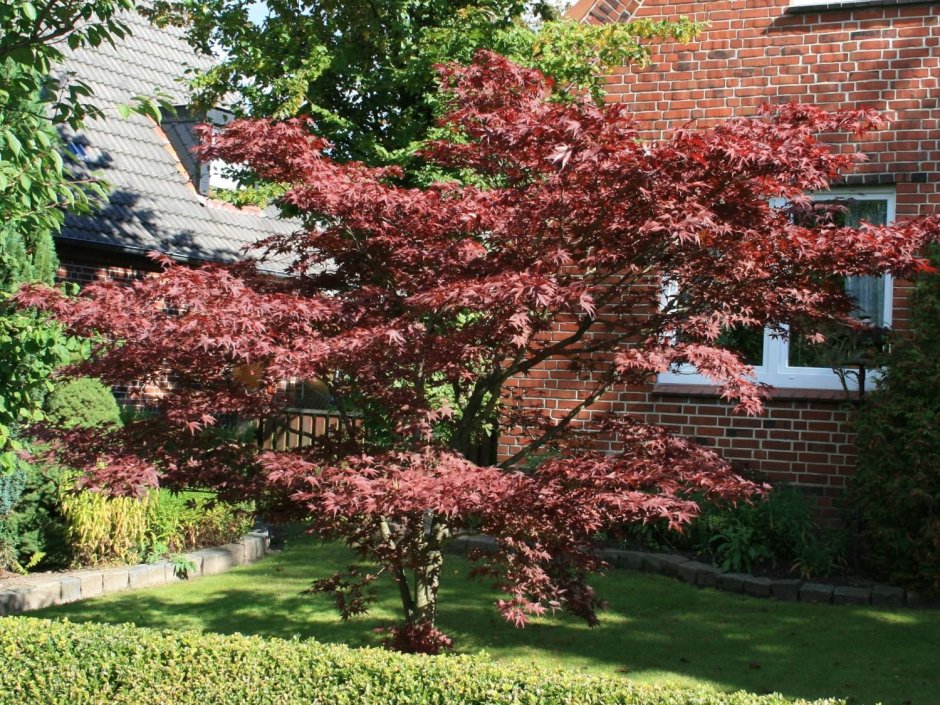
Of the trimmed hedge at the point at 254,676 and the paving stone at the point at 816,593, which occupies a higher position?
the trimmed hedge at the point at 254,676

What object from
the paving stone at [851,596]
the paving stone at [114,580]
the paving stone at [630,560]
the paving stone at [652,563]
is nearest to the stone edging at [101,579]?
the paving stone at [114,580]

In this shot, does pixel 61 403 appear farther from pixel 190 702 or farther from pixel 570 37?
pixel 570 37

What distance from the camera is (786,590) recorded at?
25.5ft

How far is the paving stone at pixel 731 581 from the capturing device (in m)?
7.98

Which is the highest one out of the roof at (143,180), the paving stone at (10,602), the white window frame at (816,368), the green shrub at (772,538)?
the roof at (143,180)

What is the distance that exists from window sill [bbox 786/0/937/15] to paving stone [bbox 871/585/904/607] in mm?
5338

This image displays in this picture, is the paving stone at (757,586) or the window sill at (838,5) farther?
the window sill at (838,5)

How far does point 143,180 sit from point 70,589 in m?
7.54

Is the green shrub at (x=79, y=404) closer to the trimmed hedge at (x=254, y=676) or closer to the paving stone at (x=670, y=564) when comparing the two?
the trimmed hedge at (x=254, y=676)

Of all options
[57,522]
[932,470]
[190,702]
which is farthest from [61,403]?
[932,470]

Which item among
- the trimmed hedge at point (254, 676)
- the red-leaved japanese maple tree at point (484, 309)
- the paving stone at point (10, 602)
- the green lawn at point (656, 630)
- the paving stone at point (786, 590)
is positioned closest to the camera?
the trimmed hedge at point (254, 676)

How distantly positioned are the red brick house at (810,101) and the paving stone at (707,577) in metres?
1.35

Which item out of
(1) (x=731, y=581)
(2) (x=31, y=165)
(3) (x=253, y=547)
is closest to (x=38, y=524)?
(3) (x=253, y=547)

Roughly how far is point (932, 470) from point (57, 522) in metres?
7.04
